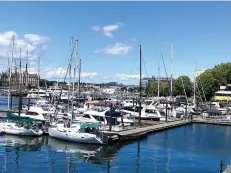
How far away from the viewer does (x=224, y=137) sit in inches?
2297

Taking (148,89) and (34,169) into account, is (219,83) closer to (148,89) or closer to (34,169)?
(148,89)

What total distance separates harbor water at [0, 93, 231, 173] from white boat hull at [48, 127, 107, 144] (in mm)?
685

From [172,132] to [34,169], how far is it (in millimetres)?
32154

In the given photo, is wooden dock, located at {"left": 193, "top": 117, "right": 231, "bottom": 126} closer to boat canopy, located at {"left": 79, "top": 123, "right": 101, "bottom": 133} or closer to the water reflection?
the water reflection

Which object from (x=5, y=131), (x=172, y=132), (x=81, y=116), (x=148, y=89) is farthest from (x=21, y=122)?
(x=148, y=89)

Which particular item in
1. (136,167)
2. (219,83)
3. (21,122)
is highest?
(219,83)

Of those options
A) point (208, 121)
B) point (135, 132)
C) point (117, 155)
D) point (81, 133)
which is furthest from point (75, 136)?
point (208, 121)

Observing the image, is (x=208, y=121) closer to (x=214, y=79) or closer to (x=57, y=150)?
(x=57, y=150)

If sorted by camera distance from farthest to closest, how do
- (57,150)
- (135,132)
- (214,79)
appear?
(214,79)
(135,132)
(57,150)

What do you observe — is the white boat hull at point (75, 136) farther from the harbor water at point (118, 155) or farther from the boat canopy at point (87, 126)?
the boat canopy at point (87, 126)

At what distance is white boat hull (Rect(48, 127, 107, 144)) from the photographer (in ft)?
148

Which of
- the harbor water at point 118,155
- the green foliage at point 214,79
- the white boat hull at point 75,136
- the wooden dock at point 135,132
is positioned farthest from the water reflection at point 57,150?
the green foliage at point 214,79

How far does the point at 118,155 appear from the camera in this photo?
41469 millimetres

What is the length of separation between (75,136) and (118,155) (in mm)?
7251
